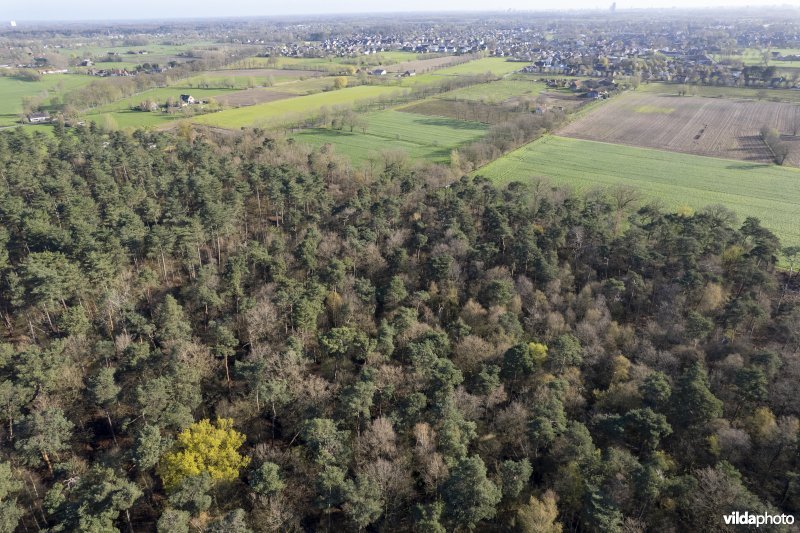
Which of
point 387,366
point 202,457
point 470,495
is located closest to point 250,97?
point 387,366

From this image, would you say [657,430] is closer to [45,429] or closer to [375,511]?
[375,511]

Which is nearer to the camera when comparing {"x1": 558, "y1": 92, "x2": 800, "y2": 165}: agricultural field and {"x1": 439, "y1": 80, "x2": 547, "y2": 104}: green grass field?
{"x1": 558, "y1": 92, "x2": 800, "y2": 165}: agricultural field

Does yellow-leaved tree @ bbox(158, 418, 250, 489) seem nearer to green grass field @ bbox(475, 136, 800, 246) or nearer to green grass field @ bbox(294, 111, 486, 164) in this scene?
green grass field @ bbox(475, 136, 800, 246)

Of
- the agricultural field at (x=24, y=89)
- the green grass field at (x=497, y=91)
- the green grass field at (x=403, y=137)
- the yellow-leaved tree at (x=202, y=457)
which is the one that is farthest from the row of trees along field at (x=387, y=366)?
the green grass field at (x=497, y=91)

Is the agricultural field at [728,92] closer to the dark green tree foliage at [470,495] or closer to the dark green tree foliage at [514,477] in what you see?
the dark green tree foliage at [514,477]

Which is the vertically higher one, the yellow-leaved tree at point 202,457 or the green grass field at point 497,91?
the green grass field at point 497,91

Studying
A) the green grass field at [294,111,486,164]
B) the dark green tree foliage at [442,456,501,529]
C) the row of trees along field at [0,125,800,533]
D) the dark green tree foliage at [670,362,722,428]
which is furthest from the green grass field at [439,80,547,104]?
the dark green tree foliage at [442,456,501,529]
